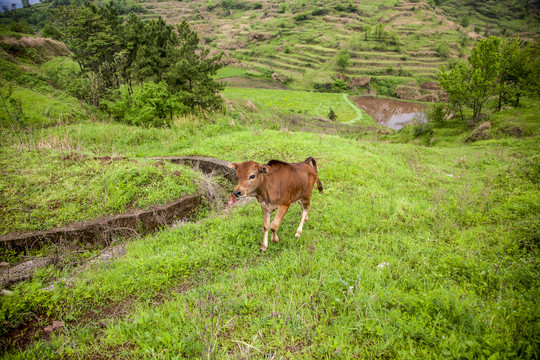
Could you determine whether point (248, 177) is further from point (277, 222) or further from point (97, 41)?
point (97, 41)

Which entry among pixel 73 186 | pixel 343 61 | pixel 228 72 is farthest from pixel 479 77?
pixel 228 72

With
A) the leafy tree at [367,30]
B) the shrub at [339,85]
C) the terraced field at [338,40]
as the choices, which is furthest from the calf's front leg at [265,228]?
the leafy tree at [367,30]

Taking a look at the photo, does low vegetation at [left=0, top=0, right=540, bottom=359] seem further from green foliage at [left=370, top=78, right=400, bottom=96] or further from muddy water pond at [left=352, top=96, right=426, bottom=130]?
green foliage at [left=370, top=78, right=400, bottom=96]

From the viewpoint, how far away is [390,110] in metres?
58.1

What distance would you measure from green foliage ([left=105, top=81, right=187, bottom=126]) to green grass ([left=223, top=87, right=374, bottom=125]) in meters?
29.8

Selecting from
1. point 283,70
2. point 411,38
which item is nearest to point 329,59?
point 283,70

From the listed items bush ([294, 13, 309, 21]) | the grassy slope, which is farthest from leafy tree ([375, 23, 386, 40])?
the grassy slope

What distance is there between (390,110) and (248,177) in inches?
2443

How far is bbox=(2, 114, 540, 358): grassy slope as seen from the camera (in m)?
2.83

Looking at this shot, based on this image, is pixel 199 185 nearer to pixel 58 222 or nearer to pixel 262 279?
pixel 58 222

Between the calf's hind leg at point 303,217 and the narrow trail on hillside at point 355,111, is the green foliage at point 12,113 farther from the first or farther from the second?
the narrow trail on hillside at point 355,111

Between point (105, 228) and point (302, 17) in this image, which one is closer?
point (105, 228)

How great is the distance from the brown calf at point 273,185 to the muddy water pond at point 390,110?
47628 mm

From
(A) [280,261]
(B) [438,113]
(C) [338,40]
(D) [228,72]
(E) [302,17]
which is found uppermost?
(E) [302,17]
